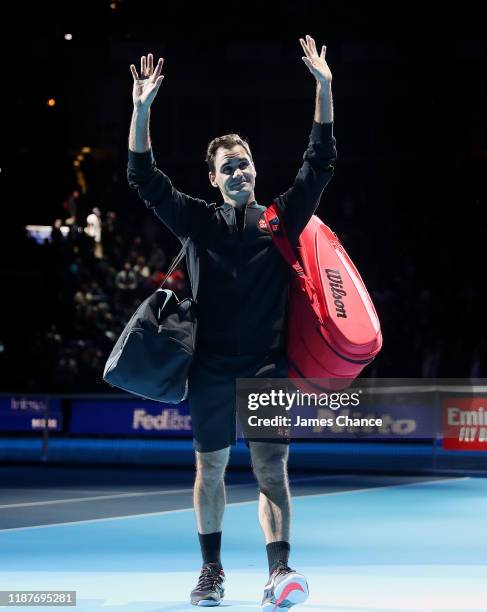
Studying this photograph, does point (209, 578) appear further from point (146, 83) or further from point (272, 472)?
point (146, 83)

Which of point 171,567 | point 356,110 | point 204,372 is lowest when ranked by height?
point 171,567

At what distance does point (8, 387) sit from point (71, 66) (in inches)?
479

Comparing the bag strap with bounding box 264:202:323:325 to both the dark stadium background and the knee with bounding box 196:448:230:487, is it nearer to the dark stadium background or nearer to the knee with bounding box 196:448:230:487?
the knee with bounding box 196:448:230:487

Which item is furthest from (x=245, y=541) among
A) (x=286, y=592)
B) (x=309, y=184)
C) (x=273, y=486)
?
(x=309, y=184)

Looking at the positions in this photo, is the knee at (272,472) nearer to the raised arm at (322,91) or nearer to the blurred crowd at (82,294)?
the raised arm at (322,91)

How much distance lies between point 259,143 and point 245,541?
28211mm

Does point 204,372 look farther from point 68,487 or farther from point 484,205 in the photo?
point 484,205

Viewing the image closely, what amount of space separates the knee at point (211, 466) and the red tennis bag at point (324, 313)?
0.55m

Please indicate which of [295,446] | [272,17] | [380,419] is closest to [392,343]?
[295,446]

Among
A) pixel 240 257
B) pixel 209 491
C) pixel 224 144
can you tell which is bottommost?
pixel 209 491

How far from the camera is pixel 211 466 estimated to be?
6316 millimetres

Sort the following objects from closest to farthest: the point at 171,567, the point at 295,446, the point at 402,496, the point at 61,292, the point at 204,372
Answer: the point at 204,372, the point at 171,567, the point at 402,496, the point at 295,446, the point at 61,292

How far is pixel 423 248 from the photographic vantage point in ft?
85.8

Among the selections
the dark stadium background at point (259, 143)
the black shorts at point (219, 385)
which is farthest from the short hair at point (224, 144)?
the dark stadium background at point (259, 143)
